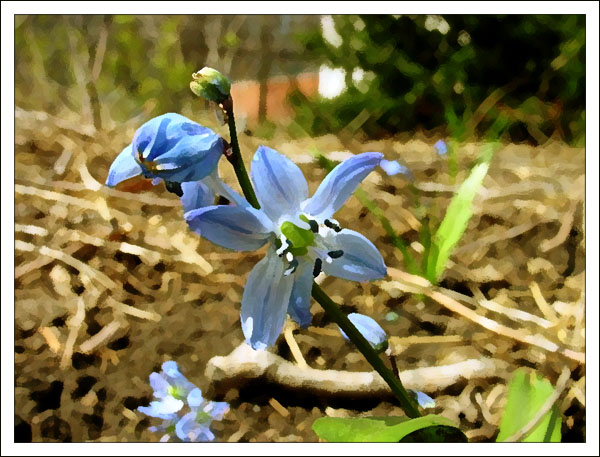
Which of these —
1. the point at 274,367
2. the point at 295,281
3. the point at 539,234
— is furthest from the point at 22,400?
the point at 539,234

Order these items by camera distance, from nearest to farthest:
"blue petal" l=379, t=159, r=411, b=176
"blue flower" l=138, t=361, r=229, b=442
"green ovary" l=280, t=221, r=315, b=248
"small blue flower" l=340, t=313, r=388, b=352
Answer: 1. "green ovary" l=280, t=221, r=315, b=248
2. "small blue flower" l=340, t=313, r=388, b=352
3. "blue flower" l=138, t=361, r=229, b=442
4. "blue petal" l=379, t=159, r=411, b=176

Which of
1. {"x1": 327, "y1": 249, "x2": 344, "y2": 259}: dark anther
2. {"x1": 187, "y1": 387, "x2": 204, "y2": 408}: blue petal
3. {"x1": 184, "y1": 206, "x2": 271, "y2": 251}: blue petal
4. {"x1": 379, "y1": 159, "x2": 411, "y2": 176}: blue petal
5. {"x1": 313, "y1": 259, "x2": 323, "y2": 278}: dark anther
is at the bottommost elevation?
{"x1": 187, "y1": 387, "x2": 204, "y2": 408}: blue petal

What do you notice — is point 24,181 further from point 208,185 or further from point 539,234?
point 539,234

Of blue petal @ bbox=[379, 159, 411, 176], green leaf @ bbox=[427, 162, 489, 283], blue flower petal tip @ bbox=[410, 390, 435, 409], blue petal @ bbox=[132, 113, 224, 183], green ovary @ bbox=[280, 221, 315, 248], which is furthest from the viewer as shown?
blue petal @ bbox=[379, 159, 411, 176]

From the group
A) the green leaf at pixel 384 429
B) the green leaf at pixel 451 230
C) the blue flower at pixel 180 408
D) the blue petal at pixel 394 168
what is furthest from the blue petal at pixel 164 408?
the blue petal at pixel 394 168

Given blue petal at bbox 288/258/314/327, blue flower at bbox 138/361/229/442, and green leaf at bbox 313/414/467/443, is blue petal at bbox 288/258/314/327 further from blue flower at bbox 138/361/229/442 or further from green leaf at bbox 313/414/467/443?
blue flower at bbox 138/361/229/442

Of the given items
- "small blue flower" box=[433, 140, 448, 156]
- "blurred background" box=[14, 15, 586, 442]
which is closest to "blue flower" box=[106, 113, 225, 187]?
"blurred background" box=[14, 15, 586, 442]
